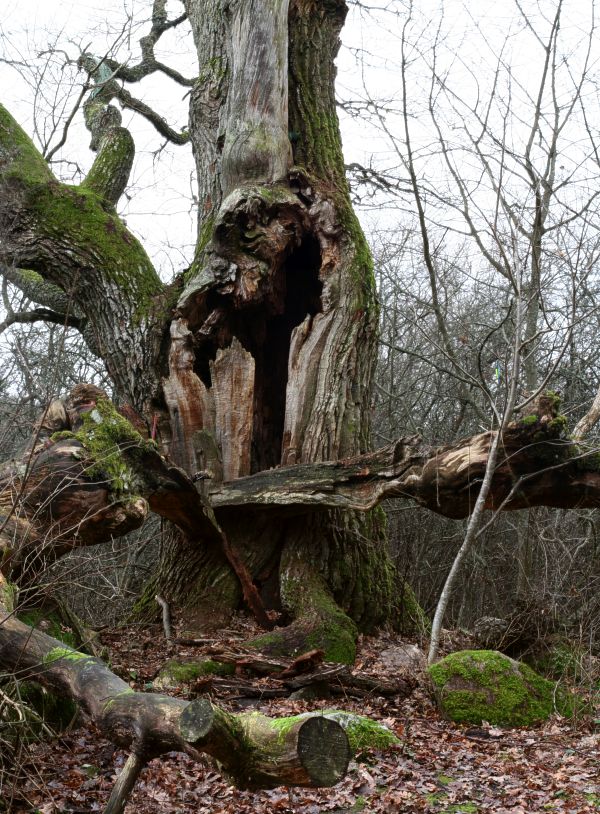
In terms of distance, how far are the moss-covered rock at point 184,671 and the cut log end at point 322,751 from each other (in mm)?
2581

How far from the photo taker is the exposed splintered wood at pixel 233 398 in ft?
22.6

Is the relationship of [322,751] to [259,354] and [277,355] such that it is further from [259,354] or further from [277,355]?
[277,355]

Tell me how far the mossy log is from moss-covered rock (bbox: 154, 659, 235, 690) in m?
1.83

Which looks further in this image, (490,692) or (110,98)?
(110,98)

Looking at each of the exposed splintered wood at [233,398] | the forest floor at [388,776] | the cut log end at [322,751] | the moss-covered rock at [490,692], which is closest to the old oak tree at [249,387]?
the exposed splintered wood at [233,398]

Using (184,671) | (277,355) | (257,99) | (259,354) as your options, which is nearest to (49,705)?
(184,671)

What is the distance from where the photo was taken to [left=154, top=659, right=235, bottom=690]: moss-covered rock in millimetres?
5298

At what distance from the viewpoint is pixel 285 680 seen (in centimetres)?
551

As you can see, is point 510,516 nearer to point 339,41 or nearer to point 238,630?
point 238,630

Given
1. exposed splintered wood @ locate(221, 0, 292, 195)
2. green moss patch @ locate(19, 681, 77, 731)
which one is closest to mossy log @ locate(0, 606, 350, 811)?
green moss patch @ locate(19, 681, 77, 731)

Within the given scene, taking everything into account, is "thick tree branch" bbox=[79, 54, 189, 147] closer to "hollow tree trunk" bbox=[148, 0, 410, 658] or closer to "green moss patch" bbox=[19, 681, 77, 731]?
"hollow tree trunk" bbox=[148, 0, 410, 658]

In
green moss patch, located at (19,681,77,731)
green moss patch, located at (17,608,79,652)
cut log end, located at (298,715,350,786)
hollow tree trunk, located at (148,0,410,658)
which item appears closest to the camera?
cut log end, located at (298,715,350,786)

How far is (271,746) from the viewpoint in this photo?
9.59 feet

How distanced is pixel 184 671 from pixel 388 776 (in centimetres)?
175
